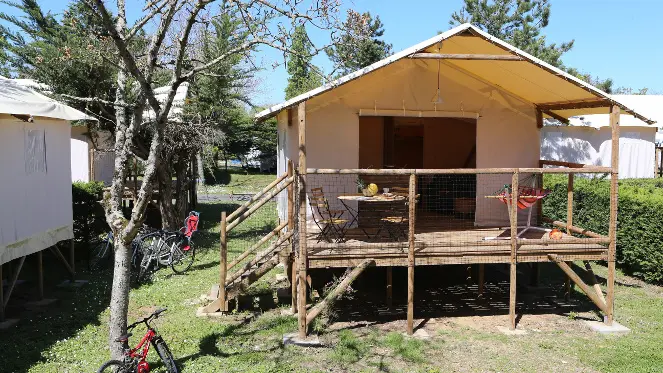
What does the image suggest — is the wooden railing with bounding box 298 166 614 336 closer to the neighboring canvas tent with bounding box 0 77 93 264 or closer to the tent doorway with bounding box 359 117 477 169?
the neighboring canvas tent with bounding box 0 77 93 264

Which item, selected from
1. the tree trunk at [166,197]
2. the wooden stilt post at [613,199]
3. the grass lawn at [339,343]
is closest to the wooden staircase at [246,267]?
the grass lawn at [339,343]

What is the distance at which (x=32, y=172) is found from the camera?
29.3ft

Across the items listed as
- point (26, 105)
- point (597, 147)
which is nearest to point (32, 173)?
point (26, 105)

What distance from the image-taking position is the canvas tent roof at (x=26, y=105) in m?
7.78

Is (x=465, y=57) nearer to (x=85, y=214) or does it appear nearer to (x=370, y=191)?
(x=370, y=191)

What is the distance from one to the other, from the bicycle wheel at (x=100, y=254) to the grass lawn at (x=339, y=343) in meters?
2.15

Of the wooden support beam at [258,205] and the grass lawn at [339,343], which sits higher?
the wooden support beam at [258,205]

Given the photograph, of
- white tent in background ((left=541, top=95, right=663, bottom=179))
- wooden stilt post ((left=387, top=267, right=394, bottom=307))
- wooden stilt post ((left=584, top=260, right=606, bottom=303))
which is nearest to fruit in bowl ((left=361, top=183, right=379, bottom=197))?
wooden stilt post ((left=387, top=267, right=394, bottom=307))

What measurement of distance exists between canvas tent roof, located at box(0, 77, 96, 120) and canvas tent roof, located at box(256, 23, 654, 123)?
337 cm

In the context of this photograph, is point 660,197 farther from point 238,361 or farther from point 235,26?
point 235,26

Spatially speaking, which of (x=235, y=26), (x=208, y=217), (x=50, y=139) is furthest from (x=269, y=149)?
(x=50, y=139)

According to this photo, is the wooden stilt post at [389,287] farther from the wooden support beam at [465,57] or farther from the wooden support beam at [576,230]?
the wooden support beam at [465,57]

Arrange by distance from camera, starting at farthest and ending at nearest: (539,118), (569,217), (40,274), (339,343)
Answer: (539,118)
(569,217)
(40,274)
(339,343)

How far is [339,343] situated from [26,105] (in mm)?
5770
